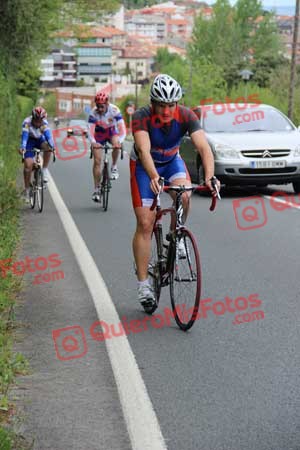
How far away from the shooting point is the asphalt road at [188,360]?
5023mm

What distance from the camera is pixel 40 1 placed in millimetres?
28469

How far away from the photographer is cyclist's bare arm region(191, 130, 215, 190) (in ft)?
24.2

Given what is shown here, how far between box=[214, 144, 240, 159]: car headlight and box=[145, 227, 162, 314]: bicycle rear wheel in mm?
9977

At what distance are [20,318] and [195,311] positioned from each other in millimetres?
1483

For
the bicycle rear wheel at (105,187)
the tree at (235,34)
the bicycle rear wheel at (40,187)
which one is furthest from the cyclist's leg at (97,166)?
the tree at (235,34)

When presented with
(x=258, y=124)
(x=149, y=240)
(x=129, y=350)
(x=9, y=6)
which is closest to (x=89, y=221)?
(x=258, y=124)

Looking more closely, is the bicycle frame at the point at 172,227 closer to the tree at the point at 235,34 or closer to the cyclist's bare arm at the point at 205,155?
the cyclist's bare arm at the point at 205,155

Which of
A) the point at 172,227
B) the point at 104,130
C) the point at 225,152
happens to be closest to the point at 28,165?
the point at 104,130

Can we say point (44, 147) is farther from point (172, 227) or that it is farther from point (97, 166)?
point (172, 227)

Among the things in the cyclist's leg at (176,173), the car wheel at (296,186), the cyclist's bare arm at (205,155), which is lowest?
the car wheel at (296,186)

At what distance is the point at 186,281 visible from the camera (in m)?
7.46

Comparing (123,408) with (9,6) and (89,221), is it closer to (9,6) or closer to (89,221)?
(89,221)

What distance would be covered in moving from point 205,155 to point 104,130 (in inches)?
371

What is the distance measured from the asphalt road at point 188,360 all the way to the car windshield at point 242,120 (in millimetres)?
7035
